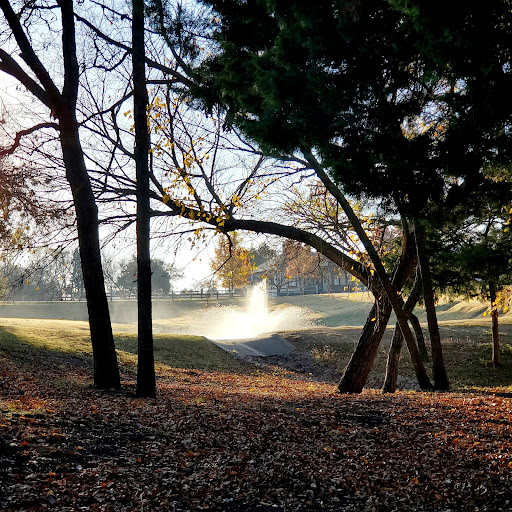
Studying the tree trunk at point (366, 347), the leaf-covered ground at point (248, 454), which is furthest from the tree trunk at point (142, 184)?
the tree trunk at point (366, 347)

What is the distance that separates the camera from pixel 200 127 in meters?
9.82

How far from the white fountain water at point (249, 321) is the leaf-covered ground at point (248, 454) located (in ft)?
67.3

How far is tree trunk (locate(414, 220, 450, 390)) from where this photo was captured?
928 cm

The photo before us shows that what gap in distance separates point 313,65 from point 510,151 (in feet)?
7.35

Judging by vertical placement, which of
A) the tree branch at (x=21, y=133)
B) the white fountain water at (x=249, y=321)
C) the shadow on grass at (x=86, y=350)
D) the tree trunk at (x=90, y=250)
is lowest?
the white fountain water at (x=249, y=321)

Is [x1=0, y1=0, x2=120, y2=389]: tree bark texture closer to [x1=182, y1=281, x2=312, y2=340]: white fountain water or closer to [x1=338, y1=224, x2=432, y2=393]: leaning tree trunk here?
[x1=338, y1=224, x2=432, y2=393]: leaning tree trunk

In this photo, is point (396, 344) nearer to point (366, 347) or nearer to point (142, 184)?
point (366, 347)

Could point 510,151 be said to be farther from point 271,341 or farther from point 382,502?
point 271,341

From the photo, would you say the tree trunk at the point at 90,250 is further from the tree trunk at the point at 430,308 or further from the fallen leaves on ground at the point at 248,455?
the tree trunk at the point at 430,308

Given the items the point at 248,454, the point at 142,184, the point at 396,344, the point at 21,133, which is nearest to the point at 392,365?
the point at 396,344

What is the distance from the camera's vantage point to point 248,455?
16.5ft

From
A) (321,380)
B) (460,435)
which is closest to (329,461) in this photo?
(460,435)

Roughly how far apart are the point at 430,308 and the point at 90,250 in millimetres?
6850

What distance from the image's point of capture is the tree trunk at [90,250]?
344 inches
